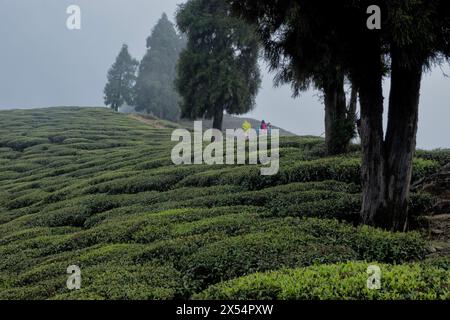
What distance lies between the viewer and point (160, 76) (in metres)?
79.2

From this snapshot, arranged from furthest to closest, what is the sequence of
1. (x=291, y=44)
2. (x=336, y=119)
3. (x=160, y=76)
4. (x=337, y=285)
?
(x=160, y=76), (x=336, y=119), (x=291, y=44), (x=337, y=285)

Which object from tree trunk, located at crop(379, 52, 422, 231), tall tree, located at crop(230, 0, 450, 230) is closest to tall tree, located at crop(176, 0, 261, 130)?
tall tree, located at crop(230, 0, 450, 230)

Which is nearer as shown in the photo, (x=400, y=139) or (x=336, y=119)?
(x=400, y=139)

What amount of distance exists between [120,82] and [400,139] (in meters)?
76.6

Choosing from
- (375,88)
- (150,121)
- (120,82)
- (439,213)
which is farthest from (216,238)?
(120,82)

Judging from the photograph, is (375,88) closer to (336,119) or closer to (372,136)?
(372,136)

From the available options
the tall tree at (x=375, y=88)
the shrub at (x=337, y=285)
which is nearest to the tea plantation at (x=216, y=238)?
the shrub at (x=337, y=285)

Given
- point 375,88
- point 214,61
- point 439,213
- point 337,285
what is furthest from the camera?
point 214,61

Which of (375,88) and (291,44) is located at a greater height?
(291,44)

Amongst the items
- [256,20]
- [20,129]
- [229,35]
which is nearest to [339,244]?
[256,20]

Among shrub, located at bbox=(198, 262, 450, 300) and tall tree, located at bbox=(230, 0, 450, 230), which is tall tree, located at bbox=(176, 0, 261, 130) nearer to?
tall tree, located at bbox=(230, 0, 450, 230)

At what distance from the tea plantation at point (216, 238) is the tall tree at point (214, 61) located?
12205 millimetres

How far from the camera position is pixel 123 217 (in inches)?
574
